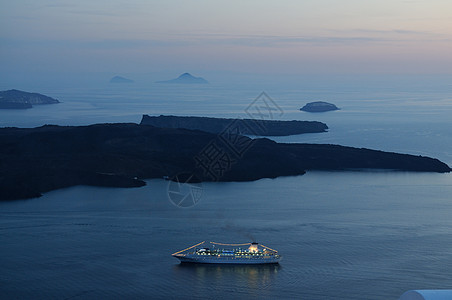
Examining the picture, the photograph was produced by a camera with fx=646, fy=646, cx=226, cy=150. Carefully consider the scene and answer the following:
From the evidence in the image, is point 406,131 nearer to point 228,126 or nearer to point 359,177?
point 228,126

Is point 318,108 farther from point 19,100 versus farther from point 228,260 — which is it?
point 228,260

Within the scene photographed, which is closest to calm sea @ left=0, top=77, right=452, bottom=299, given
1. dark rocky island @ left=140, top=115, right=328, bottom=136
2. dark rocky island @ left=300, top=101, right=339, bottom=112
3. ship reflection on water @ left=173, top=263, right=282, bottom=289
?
ship reflection on water @ left=173, top=263, right=282, bottom=289

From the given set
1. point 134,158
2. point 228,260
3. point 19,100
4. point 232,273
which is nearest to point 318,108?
point 19,100

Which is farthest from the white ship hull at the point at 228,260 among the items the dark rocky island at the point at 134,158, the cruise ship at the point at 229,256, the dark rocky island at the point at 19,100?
the dark rocky island at the point at 19,100

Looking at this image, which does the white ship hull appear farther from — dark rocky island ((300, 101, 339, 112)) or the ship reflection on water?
dark rocky island ((300, 101, 339, 112))

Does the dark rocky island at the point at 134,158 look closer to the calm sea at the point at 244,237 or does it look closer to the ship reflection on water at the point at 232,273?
the calm sea at the point at 244,237

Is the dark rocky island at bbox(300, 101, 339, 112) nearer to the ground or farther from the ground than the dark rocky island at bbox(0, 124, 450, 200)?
farther from the ground
